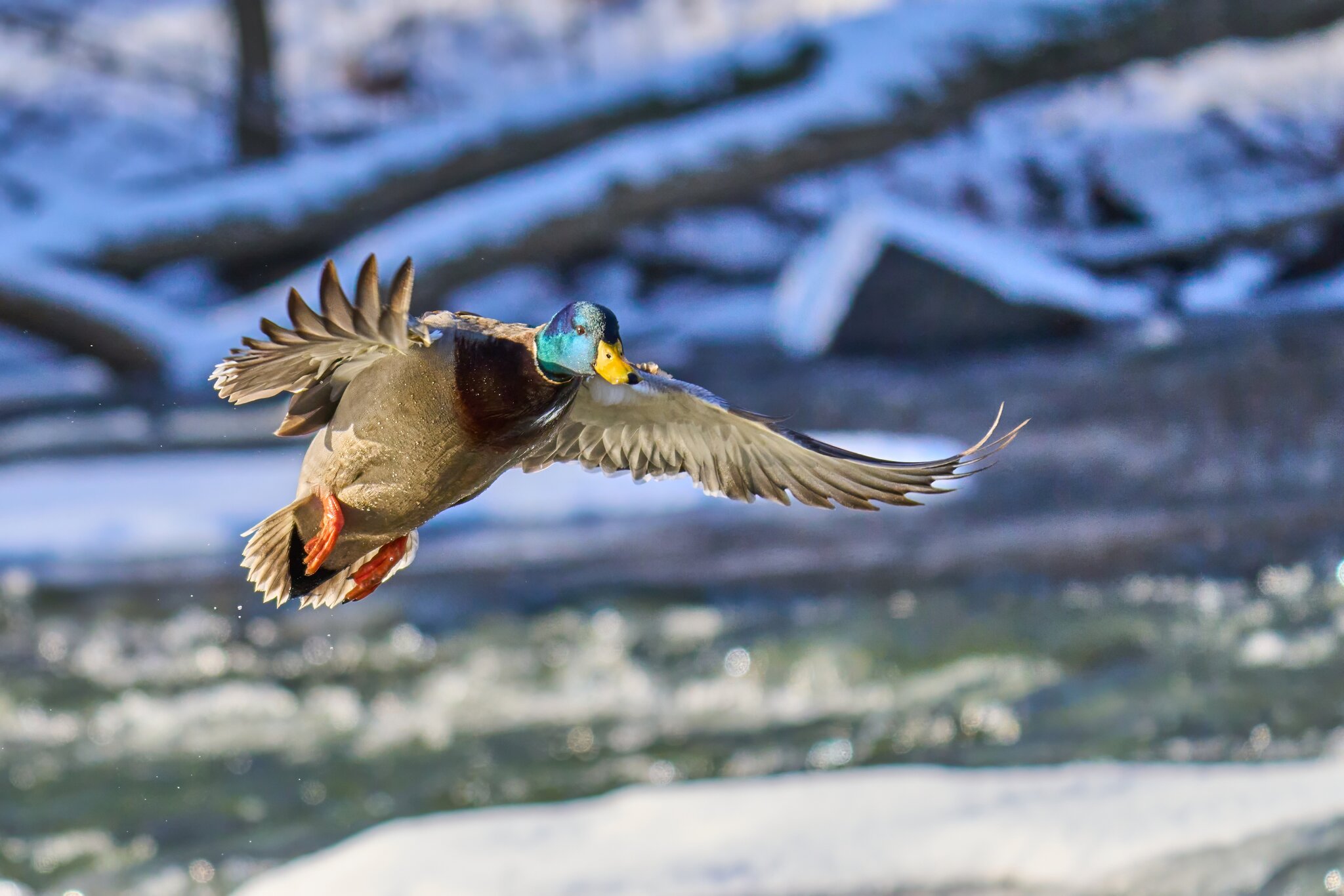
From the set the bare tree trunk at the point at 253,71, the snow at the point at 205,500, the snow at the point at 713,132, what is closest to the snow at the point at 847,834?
the snow at the point at 205,500

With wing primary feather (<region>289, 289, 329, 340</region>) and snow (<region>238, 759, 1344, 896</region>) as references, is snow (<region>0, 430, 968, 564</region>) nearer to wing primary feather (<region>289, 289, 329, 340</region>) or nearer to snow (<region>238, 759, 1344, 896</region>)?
snow (<region>238, 759, 1344, 896</region>)

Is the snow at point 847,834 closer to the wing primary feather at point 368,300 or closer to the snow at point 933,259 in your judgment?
the wing primary feather at point 368,300

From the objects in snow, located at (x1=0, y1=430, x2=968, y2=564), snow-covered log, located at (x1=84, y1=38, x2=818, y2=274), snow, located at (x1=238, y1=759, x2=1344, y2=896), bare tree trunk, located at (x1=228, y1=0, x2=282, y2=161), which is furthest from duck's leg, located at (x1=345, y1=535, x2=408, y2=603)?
bare tree trunk, located at (x1=228, y1=0, x2=282, y2=161)

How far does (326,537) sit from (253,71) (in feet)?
29.4

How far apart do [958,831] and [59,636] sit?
2.94m

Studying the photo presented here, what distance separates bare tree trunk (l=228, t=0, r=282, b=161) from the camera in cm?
883

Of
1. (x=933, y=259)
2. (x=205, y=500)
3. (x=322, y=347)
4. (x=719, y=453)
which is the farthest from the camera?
(x=933, y=259)

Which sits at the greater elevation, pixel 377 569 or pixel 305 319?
pixel 305 319

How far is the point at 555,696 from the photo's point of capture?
4039mm

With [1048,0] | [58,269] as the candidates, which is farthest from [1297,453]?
[58,269]

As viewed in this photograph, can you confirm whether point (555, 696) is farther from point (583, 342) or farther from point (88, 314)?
point (583, 342)

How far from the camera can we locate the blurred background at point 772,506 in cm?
357

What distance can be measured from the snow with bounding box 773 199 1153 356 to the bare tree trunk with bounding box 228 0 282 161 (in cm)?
383

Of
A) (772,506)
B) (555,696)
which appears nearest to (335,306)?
(555,696)
